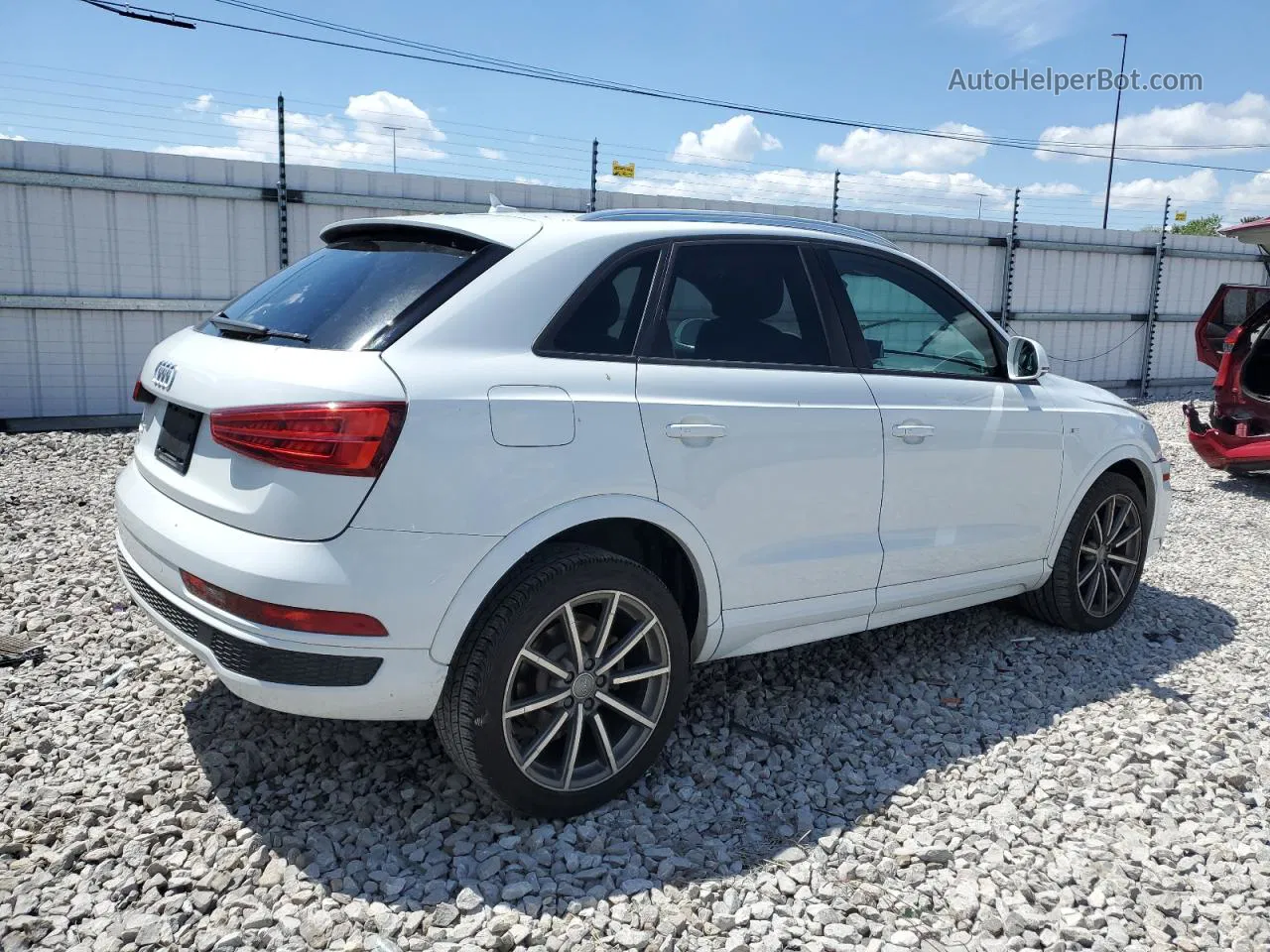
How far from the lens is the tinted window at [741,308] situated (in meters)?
3.23

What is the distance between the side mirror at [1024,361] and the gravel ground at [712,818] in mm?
1279

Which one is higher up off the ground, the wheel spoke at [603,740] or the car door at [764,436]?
the car door at [764,436]

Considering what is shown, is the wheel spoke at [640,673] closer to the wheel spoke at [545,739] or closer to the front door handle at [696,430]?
the wheel spoke at [545,739]

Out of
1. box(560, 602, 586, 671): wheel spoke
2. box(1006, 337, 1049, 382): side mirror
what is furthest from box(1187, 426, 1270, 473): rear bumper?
box(560, 602, 586, 671): wheel spoke

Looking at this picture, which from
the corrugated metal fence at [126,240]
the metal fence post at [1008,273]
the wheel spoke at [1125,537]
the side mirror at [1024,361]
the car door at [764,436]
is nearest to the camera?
the car door at [764,436]

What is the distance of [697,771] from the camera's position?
3.33 m

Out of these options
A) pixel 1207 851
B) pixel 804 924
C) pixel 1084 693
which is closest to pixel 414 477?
pixel 804 924

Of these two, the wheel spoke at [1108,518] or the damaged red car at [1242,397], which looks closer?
the wheel spoke at [1108,518]

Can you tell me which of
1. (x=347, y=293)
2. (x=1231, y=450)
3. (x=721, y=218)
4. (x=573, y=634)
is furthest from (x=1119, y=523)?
(x=1231, y=450)

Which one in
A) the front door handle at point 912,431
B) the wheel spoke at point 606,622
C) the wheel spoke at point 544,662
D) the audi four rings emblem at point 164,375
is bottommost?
the wheel spoke at point 544,662

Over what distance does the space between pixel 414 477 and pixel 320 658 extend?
1.73ft

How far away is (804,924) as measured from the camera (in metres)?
2.59

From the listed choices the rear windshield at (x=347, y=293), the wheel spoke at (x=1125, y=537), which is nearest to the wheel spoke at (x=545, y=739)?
the rear windshield at (x=347, y=293)

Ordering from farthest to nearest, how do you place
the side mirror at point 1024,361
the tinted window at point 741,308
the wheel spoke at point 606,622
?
the side mirror at point 1024,361 < the tinted window at point 741,308 < the wheel spoke at point 606,622
